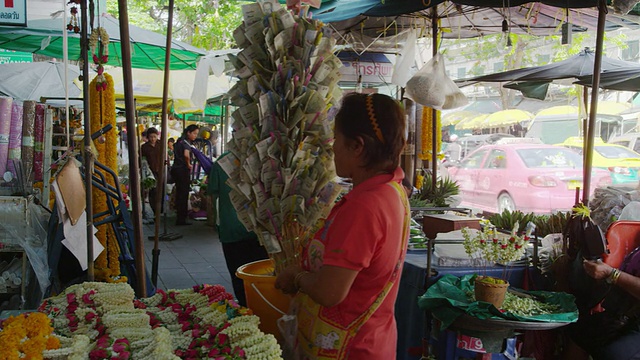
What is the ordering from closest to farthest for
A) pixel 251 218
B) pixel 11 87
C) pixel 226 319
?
pixel 226 319
pixel 251 218
pixel 11 87

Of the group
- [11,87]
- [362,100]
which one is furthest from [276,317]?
[11,87]

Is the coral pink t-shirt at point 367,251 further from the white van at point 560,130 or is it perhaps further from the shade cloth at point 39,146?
the white van at point 560,130

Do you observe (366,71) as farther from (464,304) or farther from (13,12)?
(464,304)

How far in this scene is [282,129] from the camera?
215 cm

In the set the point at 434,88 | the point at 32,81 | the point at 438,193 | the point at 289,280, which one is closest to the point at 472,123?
the point at 438,193

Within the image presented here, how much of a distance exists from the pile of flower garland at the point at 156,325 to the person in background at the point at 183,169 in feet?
27.3

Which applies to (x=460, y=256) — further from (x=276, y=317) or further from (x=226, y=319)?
(x=226, y=319)

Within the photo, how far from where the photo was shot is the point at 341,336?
1893mm

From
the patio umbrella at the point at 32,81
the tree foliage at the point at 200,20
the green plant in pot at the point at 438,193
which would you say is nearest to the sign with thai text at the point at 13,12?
the patio umbrella at the point at 32,81

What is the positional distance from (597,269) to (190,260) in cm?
580

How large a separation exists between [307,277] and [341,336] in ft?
0.82

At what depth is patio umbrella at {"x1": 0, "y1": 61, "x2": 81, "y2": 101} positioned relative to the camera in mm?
8625

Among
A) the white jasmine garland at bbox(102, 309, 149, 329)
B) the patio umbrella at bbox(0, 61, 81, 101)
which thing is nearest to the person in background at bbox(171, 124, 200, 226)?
the patio umbrella at bbox(0, 61, 81, 101)

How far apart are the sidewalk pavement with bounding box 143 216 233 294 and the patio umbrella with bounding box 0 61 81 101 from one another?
2962 millimetres
